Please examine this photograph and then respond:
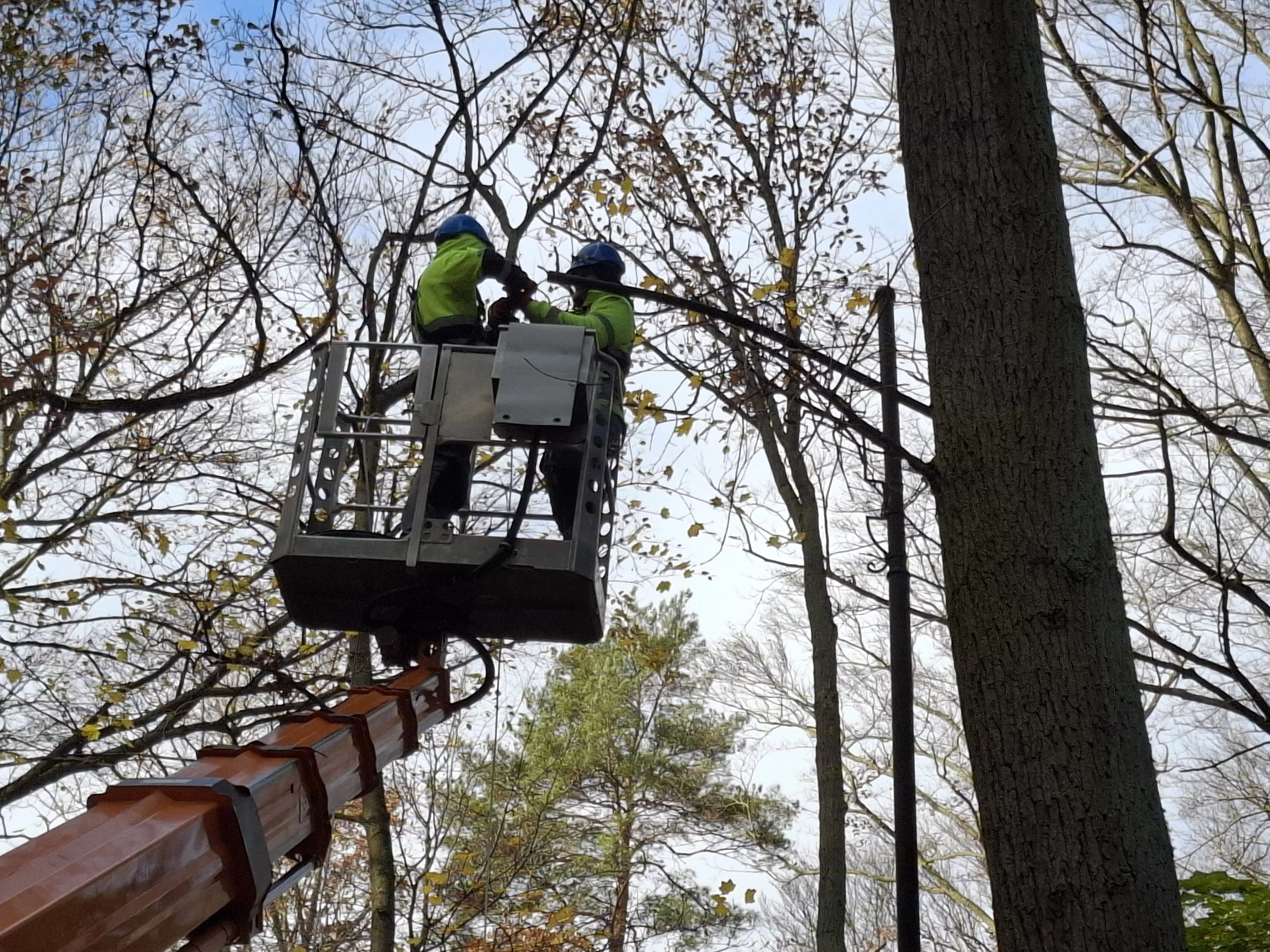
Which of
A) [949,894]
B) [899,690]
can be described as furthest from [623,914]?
[899,690]

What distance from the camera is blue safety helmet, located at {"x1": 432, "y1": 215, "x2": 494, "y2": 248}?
5.75 m

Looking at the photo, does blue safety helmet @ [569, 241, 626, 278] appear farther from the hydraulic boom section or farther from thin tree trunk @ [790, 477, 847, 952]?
thin tree trunk @ [790, 477, 847, 952]

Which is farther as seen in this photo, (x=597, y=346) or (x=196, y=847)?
(x=597, y=346)

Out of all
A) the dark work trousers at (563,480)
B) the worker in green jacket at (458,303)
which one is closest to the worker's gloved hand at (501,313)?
the worker in green jacket at (458,303)

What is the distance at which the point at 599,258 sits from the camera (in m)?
6.31

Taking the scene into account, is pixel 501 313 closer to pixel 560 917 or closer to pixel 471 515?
pixel 471 515

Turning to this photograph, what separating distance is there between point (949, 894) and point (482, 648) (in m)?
16.7

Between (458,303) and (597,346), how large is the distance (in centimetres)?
70

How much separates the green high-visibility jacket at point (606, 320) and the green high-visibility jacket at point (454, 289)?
277 millimetres

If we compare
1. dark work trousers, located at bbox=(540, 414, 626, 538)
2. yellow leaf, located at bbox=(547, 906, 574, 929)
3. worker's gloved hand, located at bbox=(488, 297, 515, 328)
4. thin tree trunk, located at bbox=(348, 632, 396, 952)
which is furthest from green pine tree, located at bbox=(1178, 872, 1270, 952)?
yellow leaf, located at bbox=(547, 906, 574, 929)

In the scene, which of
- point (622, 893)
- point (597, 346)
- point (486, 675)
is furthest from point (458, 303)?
point (622, 893)

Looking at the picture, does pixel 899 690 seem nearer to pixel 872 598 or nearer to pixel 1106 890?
pixel 1106 890

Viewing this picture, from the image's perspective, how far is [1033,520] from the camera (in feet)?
11.3

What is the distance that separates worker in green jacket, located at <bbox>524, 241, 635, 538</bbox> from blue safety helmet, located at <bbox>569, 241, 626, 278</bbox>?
13.4 inches
